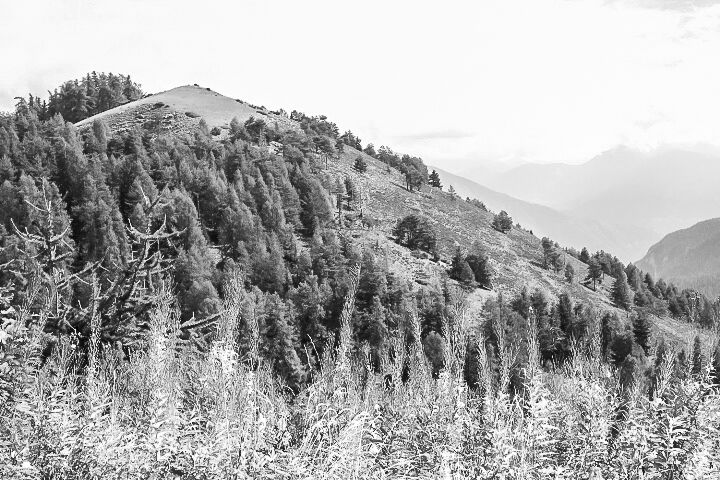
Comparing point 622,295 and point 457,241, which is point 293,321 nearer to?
point 457,241

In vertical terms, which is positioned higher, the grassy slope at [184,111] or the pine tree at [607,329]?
the grassy slope at [184,111]

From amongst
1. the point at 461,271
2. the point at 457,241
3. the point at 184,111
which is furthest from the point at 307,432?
the point at 184,111

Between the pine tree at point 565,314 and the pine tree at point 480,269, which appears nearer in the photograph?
the pine tree at point 565,314

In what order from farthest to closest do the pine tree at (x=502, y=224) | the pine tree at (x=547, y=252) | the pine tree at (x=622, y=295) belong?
the pine tree at (x=502, y=224) < the pine tree at (x=547, y=252) < the pine tree at (x=622, y=295)

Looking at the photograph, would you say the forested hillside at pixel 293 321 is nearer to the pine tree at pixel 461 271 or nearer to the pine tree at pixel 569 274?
the pine tree at pixel 461 271

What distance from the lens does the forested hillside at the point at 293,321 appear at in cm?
513

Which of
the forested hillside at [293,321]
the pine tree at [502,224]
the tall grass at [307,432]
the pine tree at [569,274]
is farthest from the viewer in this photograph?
the pine tree at [502,224]

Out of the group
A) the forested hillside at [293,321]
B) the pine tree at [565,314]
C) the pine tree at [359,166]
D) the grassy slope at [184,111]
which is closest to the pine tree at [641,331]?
the forested hillside at [293,321]

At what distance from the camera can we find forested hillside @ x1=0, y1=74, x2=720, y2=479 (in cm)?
513

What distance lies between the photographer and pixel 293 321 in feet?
198

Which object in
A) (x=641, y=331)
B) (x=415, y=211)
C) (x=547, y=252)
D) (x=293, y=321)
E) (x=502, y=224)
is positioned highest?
(x=415, y=211)

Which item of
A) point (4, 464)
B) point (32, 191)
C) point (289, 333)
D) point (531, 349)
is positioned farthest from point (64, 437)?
point (32, 191)

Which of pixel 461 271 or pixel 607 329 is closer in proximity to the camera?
pixel 607 329

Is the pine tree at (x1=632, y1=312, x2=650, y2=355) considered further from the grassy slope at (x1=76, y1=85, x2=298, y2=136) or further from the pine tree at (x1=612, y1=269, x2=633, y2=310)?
the grassy slope at (x1=76, y1=85, x2=298, y2=136)
